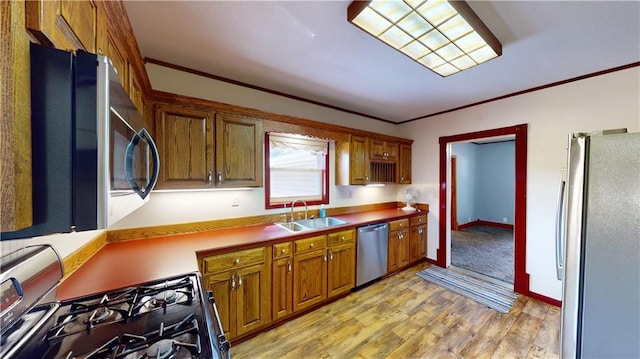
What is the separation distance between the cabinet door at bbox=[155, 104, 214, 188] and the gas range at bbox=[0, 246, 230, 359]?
101cm

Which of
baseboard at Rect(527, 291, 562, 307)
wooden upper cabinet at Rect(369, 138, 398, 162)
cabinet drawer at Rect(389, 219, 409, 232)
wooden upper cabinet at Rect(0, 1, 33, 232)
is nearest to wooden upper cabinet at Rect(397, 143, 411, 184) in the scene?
wooden upper cabinet at Rect(369, 138, 398, 162)

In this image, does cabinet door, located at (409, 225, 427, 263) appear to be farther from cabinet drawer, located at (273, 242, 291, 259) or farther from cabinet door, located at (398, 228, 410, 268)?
cabinet drawer, located at (273, 242, 291, 259)

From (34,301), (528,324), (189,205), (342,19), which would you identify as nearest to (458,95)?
(342,19)

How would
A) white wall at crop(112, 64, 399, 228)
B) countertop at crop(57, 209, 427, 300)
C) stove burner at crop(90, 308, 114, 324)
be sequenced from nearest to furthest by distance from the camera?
stove burner at crop(90, 308, 114, 324)
countertop at crop(57, 209, 427, 300)
white wall at crop(112, 64, 399, 228)

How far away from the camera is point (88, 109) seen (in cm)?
51

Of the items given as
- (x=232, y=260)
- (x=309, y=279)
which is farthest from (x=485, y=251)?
(x=232, y=260)

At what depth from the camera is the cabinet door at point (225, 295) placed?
1.86m

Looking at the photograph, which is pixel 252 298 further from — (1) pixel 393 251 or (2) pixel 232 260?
(1) pixel 393 251

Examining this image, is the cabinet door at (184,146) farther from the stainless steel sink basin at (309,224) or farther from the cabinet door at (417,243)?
the cabinet door at (417,243)

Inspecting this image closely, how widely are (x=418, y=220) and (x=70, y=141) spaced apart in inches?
153

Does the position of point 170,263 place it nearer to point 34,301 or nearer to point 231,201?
point 34,301

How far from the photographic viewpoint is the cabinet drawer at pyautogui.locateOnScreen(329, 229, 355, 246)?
2592mm

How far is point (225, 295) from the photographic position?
191cm

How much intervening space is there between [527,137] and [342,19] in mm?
2764
